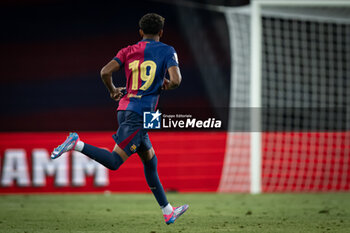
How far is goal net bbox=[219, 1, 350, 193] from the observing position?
891 centimetres

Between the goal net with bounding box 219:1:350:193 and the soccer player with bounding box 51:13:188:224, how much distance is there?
4.33 meters

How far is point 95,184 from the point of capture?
8.84 metres

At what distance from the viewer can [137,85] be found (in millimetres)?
4316

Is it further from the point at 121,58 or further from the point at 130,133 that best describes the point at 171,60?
the point at 130,133

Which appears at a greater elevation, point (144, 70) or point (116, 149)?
point (144, 70)

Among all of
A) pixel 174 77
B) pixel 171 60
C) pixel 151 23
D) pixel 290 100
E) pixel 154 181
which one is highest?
pixel 151 23

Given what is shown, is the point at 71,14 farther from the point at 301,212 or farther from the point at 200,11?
the point at 301,212

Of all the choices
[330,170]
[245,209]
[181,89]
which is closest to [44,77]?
[181,89]

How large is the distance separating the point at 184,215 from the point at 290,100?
7687mm

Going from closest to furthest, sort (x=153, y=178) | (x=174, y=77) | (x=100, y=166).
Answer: (x=174, y=77), (x=153, y=178), (x=100, y=166)

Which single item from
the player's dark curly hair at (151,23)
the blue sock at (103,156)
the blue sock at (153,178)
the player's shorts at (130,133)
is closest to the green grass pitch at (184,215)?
the blue sock at (153,178)

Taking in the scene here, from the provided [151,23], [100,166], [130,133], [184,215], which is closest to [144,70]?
[151,23]

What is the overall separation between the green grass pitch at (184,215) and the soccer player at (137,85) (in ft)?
2.18

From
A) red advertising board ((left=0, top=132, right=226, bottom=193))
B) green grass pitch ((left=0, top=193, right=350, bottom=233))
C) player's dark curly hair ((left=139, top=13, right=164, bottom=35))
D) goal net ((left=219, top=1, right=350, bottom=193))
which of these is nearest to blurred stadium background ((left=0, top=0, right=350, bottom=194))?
goal net ((left=219, top=1, right=350, bottom=193))
